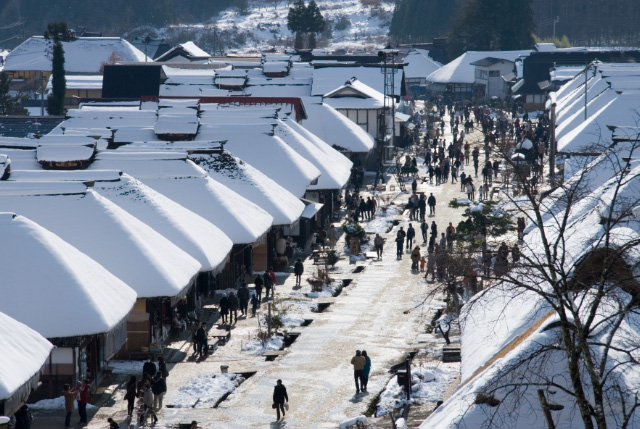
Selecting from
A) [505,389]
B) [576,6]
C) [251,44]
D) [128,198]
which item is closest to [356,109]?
[128,198]

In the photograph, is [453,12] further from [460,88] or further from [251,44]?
[460,88]

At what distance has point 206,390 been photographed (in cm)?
2298

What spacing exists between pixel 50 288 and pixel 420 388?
23.3 ft

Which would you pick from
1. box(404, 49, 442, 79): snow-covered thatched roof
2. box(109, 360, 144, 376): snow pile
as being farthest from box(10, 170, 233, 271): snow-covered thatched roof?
box(404, 49, 442, 79): snow-covered thatched roof

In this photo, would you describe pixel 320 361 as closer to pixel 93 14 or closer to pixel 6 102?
pixel 6 102

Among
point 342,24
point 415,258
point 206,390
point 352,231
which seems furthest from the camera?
point 342,24

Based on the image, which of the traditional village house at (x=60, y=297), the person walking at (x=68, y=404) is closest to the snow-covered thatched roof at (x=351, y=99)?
the traditional village house at (x=60, y=297)

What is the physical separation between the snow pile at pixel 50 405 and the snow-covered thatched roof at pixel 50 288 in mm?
1612

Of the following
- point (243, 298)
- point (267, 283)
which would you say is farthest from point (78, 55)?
point (243, 298)

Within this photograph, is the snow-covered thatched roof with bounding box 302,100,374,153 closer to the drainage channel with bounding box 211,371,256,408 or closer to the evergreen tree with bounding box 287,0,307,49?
the drainage channel with bounding box 211,371,256,408

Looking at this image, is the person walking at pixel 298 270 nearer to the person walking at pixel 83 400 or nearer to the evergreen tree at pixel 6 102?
the person walking at pixel 83 400

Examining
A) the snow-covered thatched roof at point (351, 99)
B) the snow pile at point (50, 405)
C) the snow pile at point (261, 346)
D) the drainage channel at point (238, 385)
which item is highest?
the snow-covered thatched roof at point (351, 99)

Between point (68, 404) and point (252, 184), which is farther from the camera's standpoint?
point (252, 184)

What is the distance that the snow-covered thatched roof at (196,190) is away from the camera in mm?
31047
